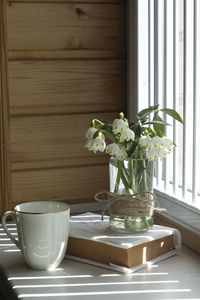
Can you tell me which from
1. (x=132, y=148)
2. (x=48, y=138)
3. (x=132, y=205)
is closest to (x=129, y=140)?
(x=132, y=148)

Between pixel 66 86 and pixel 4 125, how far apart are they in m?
0.22

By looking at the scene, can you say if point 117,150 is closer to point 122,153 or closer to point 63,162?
point 122,153

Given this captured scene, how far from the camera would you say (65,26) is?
1.57 metres

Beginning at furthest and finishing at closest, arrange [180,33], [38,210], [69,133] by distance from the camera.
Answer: [69,133]
[180,33]
[38,210]

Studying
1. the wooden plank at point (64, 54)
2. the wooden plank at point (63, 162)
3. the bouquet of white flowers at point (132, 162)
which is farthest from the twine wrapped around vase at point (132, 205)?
the wooden plank at point (64, 54)

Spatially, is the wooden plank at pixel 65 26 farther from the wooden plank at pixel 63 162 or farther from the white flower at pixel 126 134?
the white flower at pixel 126 134

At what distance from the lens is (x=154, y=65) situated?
150 centimetres

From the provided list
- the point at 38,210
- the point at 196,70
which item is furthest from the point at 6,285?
the point at 196,70

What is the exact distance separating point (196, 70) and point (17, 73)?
553 mm

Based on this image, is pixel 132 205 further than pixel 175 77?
No

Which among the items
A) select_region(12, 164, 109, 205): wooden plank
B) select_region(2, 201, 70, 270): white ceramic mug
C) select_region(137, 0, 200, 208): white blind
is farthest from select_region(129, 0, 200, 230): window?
select_region(2, 201, 70, 270): white ceramic mug

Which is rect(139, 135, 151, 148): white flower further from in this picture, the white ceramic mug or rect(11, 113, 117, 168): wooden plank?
rect(11, 113, 117, 168): wooden plank

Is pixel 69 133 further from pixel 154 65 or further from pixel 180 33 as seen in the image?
pixel 180 33

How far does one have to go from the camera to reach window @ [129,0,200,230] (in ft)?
4.17
